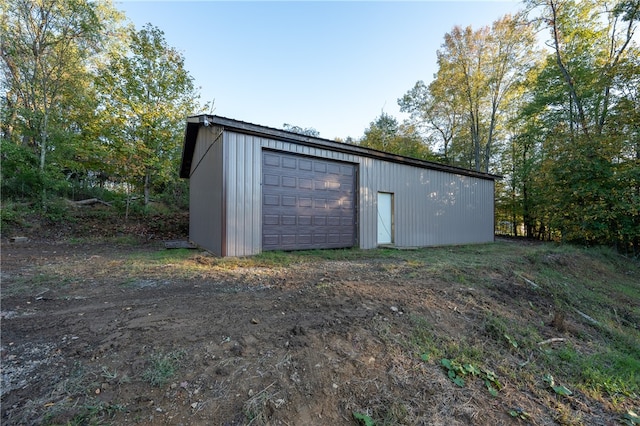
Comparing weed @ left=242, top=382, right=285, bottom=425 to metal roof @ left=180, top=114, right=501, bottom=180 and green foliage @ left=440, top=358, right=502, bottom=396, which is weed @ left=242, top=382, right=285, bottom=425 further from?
metal roof @ left=180, top=114, right=501, bottom=180

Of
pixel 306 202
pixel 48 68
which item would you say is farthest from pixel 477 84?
pixel 48 68

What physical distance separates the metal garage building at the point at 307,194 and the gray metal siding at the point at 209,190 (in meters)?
0.03

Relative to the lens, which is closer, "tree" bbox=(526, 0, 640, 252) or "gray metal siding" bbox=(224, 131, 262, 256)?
"gray metal siding" bbox=(224, 131, 262, 256)

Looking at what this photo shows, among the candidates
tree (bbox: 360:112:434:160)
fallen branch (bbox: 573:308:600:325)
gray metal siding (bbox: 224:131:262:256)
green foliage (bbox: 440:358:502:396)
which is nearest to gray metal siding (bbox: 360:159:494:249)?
gray metal siding (bbox: 224:131:262:256)

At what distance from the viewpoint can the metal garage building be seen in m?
6.09

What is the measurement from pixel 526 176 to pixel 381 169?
38.8ft

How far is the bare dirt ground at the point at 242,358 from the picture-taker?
145 cm

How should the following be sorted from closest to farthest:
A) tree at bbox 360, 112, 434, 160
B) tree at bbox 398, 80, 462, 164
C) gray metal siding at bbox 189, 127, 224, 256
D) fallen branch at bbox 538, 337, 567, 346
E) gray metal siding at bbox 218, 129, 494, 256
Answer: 1. fallen branch at bbox 538, 337, 567, 346
2. gray metal siding at bbox 218, 129, 494, 256
3. gray metal siding at bbox 189, 127, 224, 256
4. tree at bbox 398, 80, 462, 164
5. tree at bbox 360, 112, 434, 160

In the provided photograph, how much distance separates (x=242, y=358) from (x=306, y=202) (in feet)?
18.0

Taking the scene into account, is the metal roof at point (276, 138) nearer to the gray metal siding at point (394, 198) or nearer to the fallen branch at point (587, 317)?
the gray metal siding at point (394, 198)

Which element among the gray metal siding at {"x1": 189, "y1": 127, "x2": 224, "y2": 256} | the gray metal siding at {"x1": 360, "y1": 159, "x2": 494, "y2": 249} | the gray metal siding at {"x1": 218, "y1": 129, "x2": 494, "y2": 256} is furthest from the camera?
the gray metal siding at {"x1": 360, "y1": 159, "x2": 494, "y2": 249}

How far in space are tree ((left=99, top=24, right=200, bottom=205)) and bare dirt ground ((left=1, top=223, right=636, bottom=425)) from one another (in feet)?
31.1

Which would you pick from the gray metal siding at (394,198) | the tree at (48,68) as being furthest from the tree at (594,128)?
the tree at (48,68)

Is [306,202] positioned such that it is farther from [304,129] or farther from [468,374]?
[304,129]
